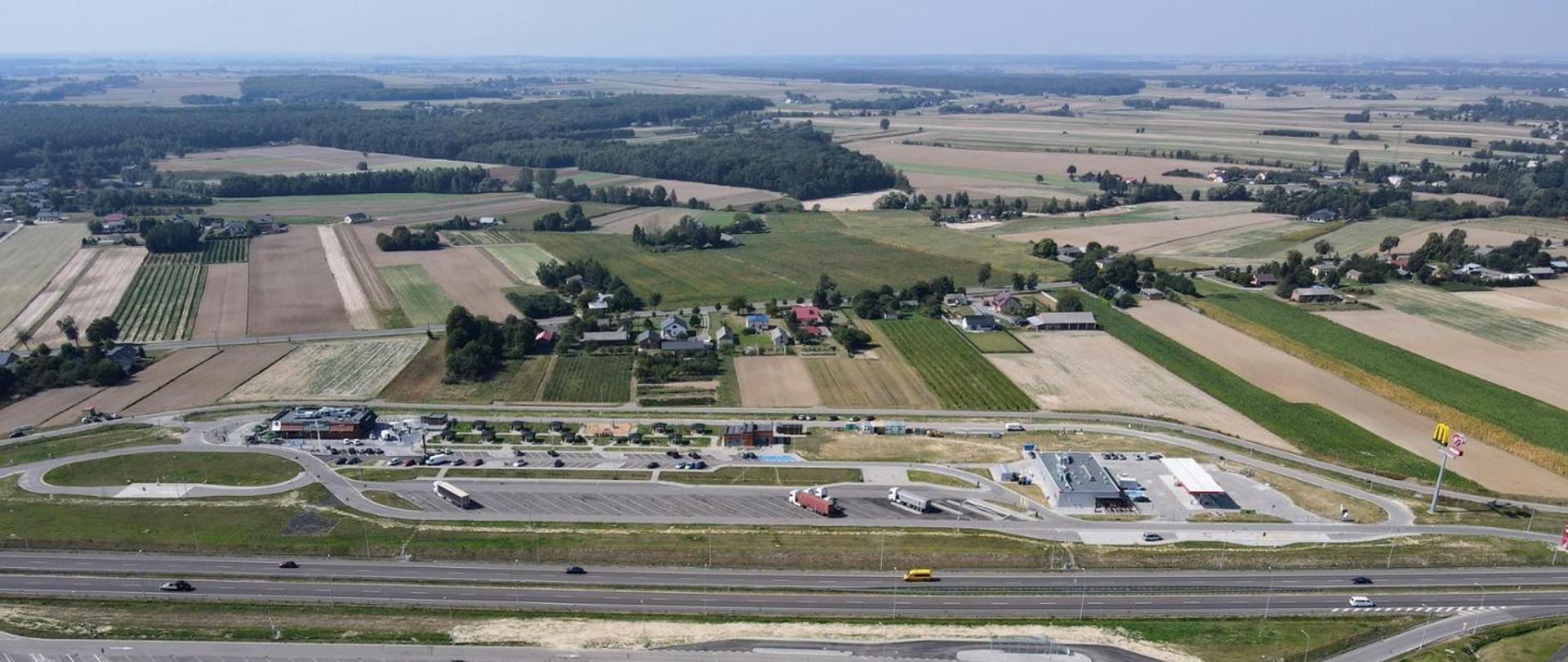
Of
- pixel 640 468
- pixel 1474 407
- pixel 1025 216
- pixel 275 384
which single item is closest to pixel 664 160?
pixel 1025 216

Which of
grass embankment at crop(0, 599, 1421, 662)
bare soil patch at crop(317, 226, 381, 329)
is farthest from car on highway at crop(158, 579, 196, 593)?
bare soil patch at crop(317, 226, 381, 329)

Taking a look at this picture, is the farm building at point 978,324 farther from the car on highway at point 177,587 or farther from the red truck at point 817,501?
the car on highway at point 177,587

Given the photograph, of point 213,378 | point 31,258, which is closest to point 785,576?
point 213,378

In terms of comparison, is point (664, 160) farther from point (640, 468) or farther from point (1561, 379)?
point (1561, 379)

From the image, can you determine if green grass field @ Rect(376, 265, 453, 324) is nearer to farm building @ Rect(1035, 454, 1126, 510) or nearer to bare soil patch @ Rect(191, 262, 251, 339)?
bare soil patch @ Rect(191, 262, 251, 339)

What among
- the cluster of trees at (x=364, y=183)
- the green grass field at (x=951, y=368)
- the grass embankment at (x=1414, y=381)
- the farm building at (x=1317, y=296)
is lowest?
the green grass field at (x=951, y=368)

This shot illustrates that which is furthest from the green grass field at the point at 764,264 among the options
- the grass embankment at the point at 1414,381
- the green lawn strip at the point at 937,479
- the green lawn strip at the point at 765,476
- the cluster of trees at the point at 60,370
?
the cluster of trees at the point at 60,370

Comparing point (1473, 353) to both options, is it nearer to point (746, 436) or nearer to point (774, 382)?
point (774, 382)
